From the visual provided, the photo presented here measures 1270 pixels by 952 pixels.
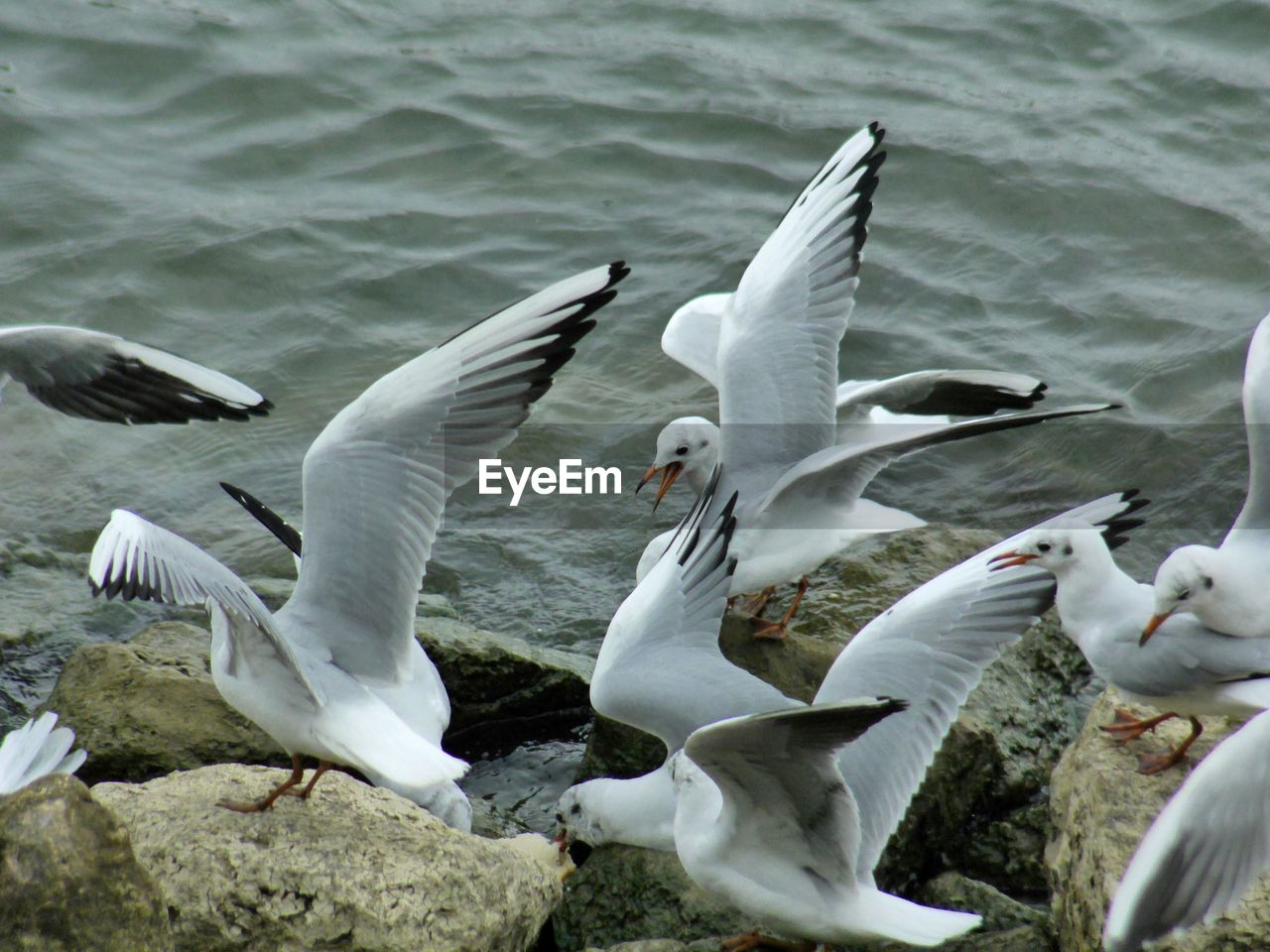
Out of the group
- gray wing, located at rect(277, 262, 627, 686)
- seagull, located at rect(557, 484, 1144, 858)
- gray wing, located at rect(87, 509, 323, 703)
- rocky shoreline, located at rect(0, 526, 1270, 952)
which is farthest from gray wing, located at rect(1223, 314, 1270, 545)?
gray wing, located at rect(87, 509, 323, 703)

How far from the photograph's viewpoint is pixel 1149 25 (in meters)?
12.3

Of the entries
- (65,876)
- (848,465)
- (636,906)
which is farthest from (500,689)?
(65,876)

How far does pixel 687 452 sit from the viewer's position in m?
7.07

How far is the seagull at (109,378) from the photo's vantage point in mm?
5934

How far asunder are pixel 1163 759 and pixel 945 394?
262 centimetres

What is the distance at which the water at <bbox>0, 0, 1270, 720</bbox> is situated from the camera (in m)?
8.23

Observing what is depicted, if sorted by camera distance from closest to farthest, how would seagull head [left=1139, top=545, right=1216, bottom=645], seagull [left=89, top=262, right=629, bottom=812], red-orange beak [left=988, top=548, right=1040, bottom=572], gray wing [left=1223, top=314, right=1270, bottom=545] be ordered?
seagull [left=89, top=262, right=629, bottom=812]
seagull head [left=1139, top=545, right=1216, bottom=645]
red-orange beak [left=988, top=548, right=1040, bottom=572]
gray wing [left=1223, top=314, right=1270, bottom=545]

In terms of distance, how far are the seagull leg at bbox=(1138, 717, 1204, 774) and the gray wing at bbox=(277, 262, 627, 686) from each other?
2.07 metres

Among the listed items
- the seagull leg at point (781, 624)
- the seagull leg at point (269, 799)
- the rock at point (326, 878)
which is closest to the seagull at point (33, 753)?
the rock at point (326, 878)

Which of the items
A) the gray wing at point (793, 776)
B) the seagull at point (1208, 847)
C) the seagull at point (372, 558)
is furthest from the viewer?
the seagull at point (372, 558)

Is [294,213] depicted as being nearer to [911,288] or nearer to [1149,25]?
[911,288]

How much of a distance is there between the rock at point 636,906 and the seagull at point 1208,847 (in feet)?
5.18

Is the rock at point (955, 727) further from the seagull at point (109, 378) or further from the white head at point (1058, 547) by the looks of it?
the seagull at point (109, 378)

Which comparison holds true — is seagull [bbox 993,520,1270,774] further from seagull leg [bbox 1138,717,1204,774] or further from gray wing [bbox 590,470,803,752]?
gray wing [bbox 590,470,803,752]
